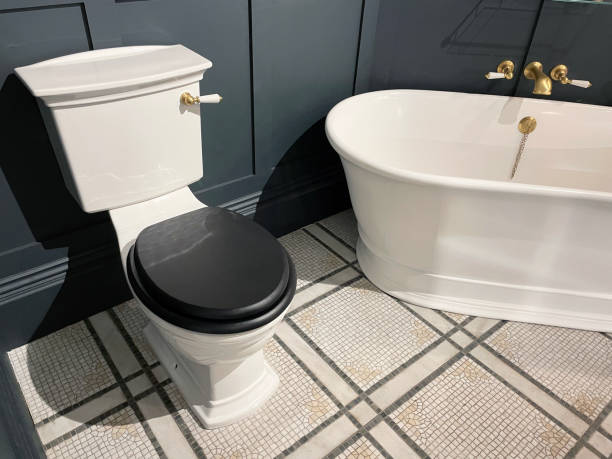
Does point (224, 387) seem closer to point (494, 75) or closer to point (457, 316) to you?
point (457, 316)

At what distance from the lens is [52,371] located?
1516 millimetres

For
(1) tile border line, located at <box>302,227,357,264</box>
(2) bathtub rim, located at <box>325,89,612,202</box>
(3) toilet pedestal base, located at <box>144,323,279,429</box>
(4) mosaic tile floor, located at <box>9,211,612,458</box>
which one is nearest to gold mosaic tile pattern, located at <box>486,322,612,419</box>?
(4) mosaic tile floor, located at <box>9,211,612,458</box>

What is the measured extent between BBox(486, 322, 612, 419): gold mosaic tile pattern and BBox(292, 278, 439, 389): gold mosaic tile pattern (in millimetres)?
270

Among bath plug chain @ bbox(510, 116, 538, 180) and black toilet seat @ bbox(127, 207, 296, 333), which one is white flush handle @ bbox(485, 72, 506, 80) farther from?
black toilet seat @ bbox(127, 207, 296, 333)

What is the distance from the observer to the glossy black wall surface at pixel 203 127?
1294mm

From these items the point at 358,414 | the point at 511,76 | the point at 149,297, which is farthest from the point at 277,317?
the point at 511,76

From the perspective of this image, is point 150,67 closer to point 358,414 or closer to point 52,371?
point 52,371

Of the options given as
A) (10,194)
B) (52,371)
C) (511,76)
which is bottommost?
(52,371)

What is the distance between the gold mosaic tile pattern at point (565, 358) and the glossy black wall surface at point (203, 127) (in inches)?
38.0

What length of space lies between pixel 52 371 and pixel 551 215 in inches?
62.8

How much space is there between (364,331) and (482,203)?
573 millimetres

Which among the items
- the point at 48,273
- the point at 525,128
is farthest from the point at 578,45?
the point at 48,273

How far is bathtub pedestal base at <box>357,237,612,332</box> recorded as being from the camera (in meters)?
1.69

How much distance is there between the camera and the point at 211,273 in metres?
1.21
